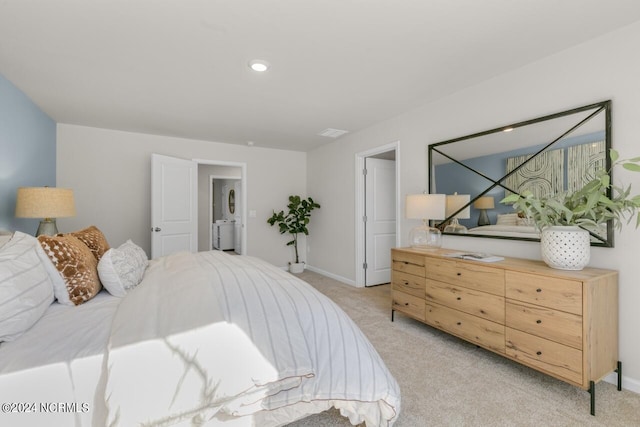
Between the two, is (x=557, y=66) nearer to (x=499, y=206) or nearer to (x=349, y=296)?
(x=499, y=206)

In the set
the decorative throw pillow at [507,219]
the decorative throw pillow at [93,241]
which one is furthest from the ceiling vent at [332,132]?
the decorative throw pillow at [93,241]

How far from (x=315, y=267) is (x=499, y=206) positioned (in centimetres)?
350

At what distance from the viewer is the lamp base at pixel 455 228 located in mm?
2841

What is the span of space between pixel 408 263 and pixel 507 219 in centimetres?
94

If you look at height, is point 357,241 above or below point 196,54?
below

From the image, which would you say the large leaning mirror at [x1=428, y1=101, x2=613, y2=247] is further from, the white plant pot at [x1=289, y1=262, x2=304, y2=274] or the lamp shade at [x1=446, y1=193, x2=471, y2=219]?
the white plant pot at [x1=289, y1=262, x2=304, y2=274]

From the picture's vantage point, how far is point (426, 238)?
9.87 feet

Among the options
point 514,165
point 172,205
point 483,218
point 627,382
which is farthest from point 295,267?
point 627,382

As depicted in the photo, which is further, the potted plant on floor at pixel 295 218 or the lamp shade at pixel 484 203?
the potted plant on floor at pixel 295 218

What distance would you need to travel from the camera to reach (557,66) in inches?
85.7

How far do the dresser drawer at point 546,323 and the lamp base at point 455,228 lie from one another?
3.11 ft

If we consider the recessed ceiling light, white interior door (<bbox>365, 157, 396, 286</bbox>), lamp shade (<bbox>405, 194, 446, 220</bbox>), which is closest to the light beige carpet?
lamp shade (<bbox>405, 194, 446, 220</bbox>)

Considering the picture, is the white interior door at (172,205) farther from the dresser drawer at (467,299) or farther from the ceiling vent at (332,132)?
the dresser drawer at (467,299)

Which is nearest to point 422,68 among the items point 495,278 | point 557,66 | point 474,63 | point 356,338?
point 474,63
